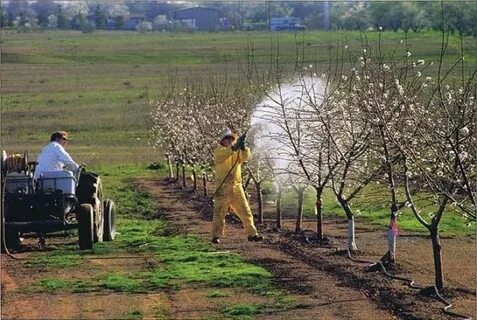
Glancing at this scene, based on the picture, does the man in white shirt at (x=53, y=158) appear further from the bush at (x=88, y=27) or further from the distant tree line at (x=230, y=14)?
the bush at (x=88, y=27)

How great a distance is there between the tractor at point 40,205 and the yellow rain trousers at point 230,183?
2047 millimetres

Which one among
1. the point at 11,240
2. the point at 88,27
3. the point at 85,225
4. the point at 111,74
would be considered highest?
the point at 85,225

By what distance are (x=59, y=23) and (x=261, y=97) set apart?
59.9m

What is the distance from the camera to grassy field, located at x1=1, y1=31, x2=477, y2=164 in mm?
49094

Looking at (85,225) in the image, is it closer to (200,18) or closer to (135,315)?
(135,315)

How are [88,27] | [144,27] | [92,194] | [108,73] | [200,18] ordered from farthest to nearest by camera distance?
[88,27] < [144,27] < [108,73] < [200,18] < [92,194]

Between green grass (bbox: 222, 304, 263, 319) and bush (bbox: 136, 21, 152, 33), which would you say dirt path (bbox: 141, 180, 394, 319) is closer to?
green grass (bbox: 222, 304, 263, 319)

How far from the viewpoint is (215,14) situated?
2729 inches

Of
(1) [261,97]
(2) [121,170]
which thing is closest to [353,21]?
(2) [121,170]

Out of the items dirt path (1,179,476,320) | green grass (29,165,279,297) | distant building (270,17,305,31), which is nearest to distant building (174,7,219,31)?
distant building (270,17,305,31)

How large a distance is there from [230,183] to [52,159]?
2.80 metres

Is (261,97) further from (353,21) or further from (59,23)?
(59,23)

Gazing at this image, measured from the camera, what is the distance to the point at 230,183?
1642cm

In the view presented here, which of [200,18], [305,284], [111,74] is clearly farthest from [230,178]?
[111,74]
